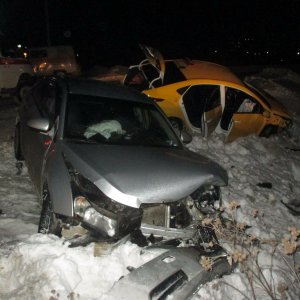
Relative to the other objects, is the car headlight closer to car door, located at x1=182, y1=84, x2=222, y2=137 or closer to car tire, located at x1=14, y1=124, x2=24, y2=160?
car tire, located at x1=14, y1=124, x2=24, y2=160

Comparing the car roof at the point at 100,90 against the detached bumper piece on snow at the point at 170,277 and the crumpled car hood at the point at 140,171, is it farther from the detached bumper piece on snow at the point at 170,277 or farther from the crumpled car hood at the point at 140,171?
the detached bumper piece on snow at the point at 170,277

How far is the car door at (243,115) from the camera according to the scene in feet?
27.2

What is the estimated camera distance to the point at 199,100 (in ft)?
26.9

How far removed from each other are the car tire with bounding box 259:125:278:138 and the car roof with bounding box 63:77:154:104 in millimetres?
4262

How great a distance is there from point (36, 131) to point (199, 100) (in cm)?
449

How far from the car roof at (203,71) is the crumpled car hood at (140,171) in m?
4.23

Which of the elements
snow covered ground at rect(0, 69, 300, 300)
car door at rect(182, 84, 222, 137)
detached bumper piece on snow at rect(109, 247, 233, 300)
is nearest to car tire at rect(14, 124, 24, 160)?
snow covered ground at rect(0, 69, 300, 300)

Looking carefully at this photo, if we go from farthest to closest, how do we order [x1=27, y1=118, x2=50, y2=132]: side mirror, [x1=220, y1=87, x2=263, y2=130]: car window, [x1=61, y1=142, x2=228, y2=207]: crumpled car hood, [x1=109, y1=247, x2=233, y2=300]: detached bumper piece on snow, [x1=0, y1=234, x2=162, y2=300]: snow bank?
1. [x1=220, y1=87, x2=263, y2=130]: car window
2. [x1=27, y1=118, x2=50, y2=132]: side mirror
3. [x1=61, y1=142, x2=228, y2=207]: crumpled car hood
4. [x1=0, y1=234, x2=162, y2=300]: snow bank
5. [x1=109, y1=247, x2=233, y2=300]: detached bumper piece on snow

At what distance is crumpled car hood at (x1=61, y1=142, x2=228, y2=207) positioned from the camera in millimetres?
3549

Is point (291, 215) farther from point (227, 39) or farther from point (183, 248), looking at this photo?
point (227, 39)

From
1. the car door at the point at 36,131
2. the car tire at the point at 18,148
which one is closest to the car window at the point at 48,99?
the car door at the point at 36,131

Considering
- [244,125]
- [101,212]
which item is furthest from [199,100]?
[101,212]

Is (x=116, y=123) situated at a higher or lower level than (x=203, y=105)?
higher

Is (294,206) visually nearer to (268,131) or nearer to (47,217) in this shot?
(268,131)
